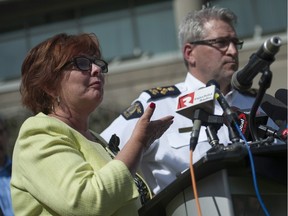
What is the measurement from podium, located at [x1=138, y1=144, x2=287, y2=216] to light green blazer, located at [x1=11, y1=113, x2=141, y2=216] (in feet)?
0.61

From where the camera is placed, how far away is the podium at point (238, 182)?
178 cm

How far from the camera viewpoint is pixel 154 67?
10.9 metres

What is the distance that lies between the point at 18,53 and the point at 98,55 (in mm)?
9869

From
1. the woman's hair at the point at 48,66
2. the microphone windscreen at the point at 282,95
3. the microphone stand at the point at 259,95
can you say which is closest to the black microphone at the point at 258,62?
the microphone stand at the point at 259,95

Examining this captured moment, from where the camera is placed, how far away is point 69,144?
211cm

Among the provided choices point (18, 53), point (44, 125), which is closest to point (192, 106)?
point (44, 125)

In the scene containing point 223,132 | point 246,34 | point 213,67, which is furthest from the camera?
point 246,34

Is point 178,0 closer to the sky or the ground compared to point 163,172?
closer to the ground

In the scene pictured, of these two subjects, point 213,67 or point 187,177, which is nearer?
point 187,177

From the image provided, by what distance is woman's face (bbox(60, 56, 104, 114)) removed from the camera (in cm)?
231

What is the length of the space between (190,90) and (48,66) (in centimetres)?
106

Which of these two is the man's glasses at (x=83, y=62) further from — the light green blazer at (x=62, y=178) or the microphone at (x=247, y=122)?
the microphone at (x=247, y=122)

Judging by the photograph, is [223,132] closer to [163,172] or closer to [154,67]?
[163,172]

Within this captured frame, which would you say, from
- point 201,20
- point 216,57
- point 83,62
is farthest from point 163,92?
point 83,62
